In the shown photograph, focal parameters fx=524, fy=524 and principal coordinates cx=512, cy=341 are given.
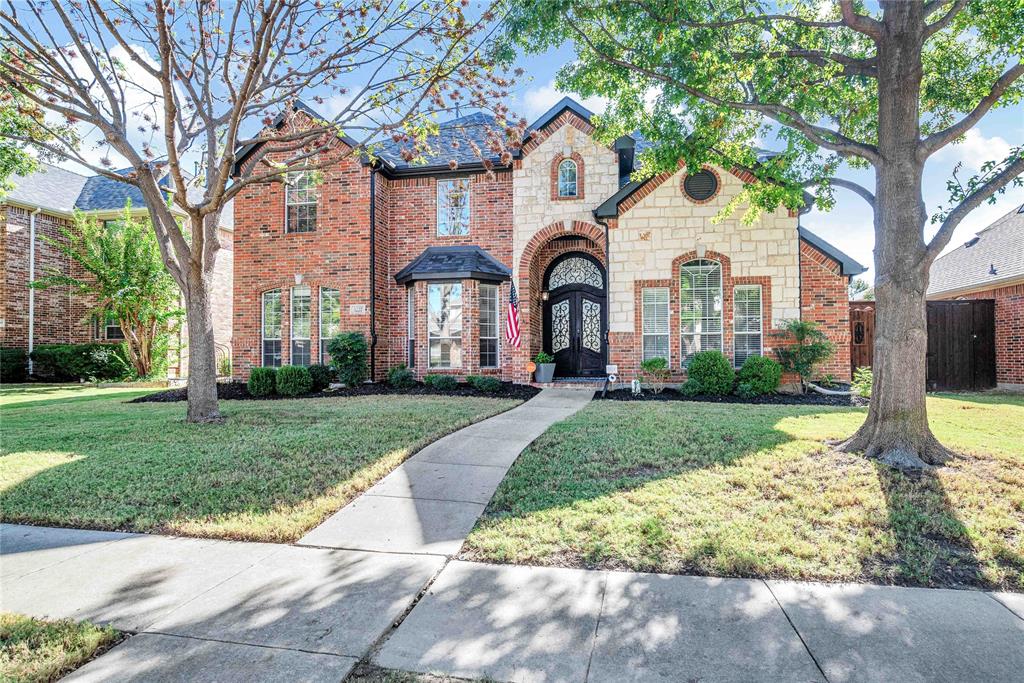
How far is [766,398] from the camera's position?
10.9 meters

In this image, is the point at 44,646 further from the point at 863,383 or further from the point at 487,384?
the point at 863,383

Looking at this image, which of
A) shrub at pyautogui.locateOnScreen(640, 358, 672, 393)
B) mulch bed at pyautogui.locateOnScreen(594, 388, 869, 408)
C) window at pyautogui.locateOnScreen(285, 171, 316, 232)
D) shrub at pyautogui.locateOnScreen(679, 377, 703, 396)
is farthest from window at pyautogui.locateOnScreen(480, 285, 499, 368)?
window at pyautogui.locateOnScreen(285, 171, 316, 232)

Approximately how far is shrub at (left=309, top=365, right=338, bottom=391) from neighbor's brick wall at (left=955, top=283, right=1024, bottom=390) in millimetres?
16482

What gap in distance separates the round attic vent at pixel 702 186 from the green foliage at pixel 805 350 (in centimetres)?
341

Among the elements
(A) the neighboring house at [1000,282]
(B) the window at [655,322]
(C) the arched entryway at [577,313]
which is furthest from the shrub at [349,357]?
(A) the neighboring house at [1000,282]

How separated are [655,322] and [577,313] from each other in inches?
93.8

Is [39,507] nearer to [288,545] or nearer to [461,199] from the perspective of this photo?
[288,545]

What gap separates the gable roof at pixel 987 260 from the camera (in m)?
13.3

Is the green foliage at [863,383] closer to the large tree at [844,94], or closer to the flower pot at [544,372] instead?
the large tree at [844,94]

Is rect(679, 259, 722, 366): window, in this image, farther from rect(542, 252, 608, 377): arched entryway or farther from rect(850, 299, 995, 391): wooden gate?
rect(850, 299, 995, 391): wooden gate

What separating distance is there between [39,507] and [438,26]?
7.62 metres

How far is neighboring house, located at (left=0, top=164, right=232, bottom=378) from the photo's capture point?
56.7ft

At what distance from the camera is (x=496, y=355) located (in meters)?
14.0

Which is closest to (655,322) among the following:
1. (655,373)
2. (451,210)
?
(655,373)
